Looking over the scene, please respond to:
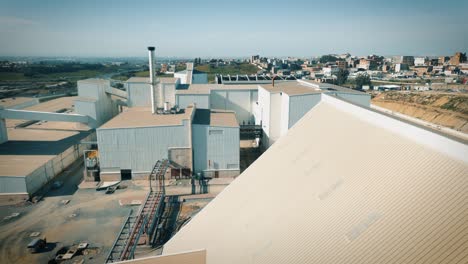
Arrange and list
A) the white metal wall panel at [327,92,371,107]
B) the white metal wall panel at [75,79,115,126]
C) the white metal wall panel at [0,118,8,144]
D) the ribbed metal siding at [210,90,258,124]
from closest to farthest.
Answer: the white metal wall panel at [0,118,8,144]
the white metal wall panel at [327,92,371,107]
the white metal wall panel at [75,79,115,126]
the ribbed metal siding at [210,90,258,124]

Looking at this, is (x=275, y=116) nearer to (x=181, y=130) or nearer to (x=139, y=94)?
(x=181, y=130)

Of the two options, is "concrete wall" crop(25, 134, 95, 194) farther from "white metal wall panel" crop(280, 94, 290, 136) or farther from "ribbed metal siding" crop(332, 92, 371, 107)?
"ribbed metal siding" crop(332, 92, 371, 107)

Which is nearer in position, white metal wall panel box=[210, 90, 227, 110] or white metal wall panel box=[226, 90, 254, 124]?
white metal wall panel box=[210, 90, 227, 110]

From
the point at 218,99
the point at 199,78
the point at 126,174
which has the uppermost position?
the point at 199,78

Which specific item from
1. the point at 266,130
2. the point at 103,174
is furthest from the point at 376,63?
the point at 103,174

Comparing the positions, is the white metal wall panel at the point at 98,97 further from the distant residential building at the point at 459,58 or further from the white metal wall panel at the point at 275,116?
the distant residential building at the point at 459,58

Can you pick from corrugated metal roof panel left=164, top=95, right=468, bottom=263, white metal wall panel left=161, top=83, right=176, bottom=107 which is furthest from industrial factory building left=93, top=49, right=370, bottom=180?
corrugated metal roof panel left=164, top=95, right=468, bottom=263

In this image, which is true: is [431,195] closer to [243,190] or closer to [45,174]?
[243,190]

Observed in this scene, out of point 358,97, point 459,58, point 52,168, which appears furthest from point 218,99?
point 459,58
